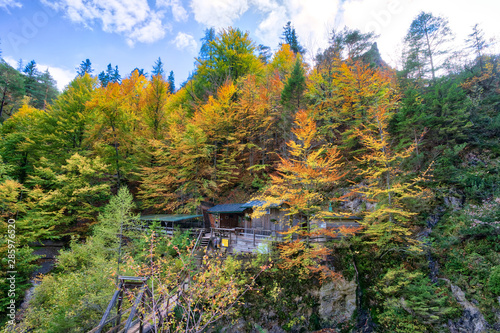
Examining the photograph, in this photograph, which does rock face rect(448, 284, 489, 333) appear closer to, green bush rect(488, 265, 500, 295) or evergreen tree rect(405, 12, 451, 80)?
green bush rect(488, 265, 500, 295)

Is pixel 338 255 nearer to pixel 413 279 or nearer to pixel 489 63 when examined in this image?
pixel 413 279

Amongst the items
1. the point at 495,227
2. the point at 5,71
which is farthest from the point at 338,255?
the point at 5,71

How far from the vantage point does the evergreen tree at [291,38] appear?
3622cm

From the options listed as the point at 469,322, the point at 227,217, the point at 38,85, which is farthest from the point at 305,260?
the point at 38,85

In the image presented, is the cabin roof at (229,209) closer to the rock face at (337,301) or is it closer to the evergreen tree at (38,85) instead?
the rock face at (337,301)

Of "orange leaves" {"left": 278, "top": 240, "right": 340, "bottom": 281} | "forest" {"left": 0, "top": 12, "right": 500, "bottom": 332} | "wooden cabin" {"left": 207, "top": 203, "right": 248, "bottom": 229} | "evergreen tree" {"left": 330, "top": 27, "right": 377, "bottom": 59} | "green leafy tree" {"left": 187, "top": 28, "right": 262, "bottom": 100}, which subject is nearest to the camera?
"forest" {"left": 0, "top": 12, "right": 500, "bottom": 332}

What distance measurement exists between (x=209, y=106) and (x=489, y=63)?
2341cm

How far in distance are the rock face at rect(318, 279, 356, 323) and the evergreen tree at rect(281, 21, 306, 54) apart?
1460 inches

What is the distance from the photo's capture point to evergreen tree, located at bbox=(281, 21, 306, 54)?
36.2m

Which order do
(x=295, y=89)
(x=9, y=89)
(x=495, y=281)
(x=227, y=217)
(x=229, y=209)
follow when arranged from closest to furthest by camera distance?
(x=495, y=281) < (x=229, y=209) < (x=295, y=89) < (x=227, y=217) < (x=9, y=89)

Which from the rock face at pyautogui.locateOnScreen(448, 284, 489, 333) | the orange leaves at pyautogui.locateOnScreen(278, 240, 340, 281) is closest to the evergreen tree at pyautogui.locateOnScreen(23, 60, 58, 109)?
the orange leaves at pyautogui.locateOnScreen(278, 240, 340, 281)

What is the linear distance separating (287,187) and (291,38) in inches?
1406

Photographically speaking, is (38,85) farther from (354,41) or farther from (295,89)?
(354,41)

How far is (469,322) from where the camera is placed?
27.1 feet
